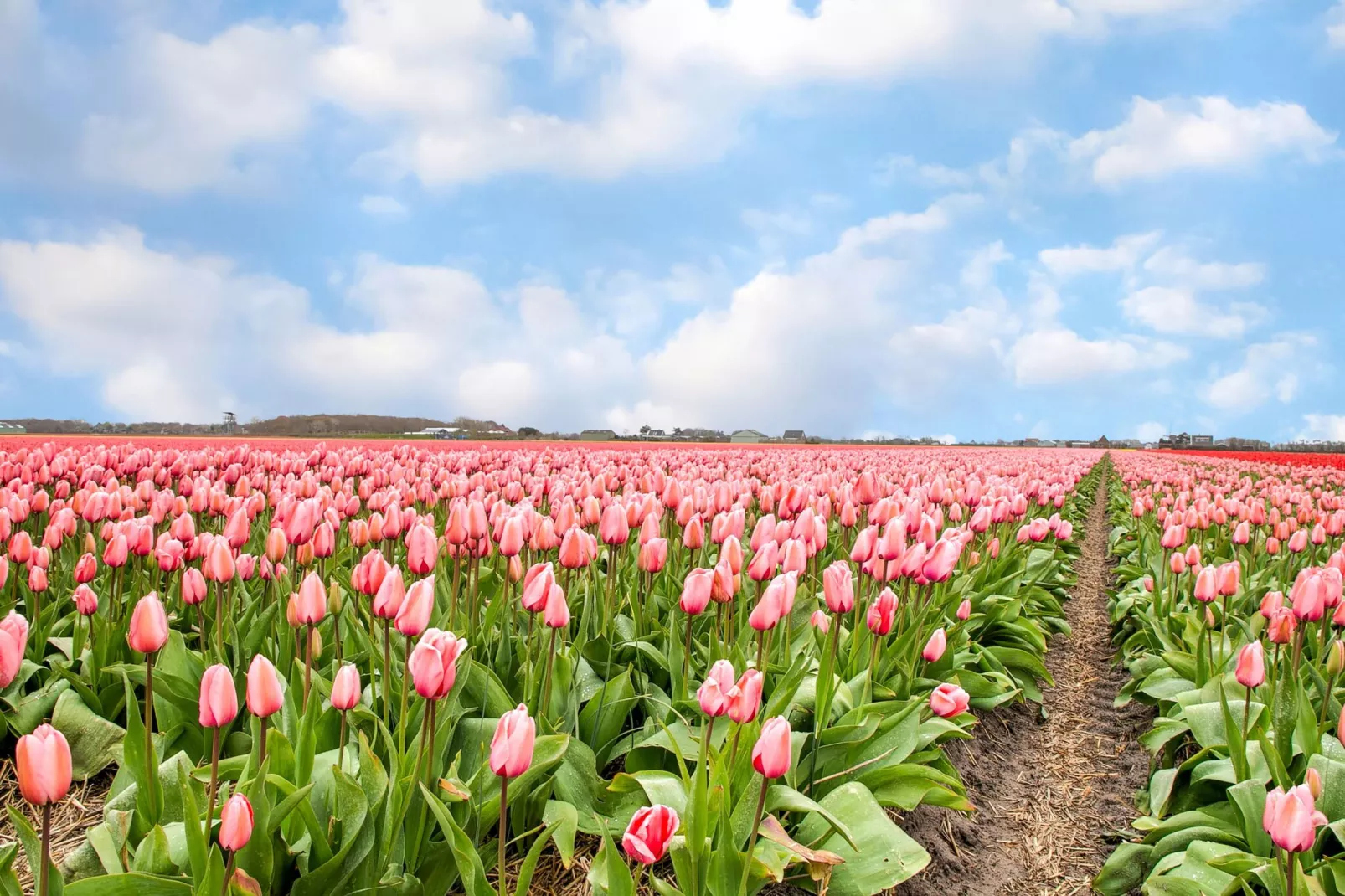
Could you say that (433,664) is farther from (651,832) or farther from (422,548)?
(422,548)

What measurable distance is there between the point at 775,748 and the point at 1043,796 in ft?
10.4

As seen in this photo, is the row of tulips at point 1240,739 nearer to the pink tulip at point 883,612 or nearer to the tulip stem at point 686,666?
the pink tulip at point 883,612

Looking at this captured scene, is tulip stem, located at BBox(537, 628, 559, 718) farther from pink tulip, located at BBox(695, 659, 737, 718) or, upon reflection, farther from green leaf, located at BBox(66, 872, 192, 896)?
green leaf, located at BBox(66, 872, 192, 896)

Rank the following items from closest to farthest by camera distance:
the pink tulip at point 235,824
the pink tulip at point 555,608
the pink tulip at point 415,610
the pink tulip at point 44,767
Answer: the pink tulip at point 44,767, the pink tulip at point 235,824, the pink tulip at point 415,610, the pink tulip at point 555,608

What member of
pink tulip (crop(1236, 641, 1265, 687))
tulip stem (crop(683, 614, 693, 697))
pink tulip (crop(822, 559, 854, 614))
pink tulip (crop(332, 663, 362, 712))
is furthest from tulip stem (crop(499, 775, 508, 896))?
pink tulip (crop(1236, 641, 1265, 687))

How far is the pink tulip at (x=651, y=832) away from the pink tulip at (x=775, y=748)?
0.28 m

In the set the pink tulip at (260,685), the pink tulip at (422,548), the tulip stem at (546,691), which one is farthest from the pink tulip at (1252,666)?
the pink tulip at (260,685)

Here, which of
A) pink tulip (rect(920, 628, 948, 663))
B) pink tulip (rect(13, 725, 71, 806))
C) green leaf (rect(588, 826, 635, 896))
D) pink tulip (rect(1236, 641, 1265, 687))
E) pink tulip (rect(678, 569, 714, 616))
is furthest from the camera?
pink tulip (rect(920, 628, 948, 663))

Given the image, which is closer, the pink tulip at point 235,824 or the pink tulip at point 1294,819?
the pink tulip at point 235,824

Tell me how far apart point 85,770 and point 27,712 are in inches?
16.0

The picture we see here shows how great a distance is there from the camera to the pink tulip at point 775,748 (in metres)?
2.00

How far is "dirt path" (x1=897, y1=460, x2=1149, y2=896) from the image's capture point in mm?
3551

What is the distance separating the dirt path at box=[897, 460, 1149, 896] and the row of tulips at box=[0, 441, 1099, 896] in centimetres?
26

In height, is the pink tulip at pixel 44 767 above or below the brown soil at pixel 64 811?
above
